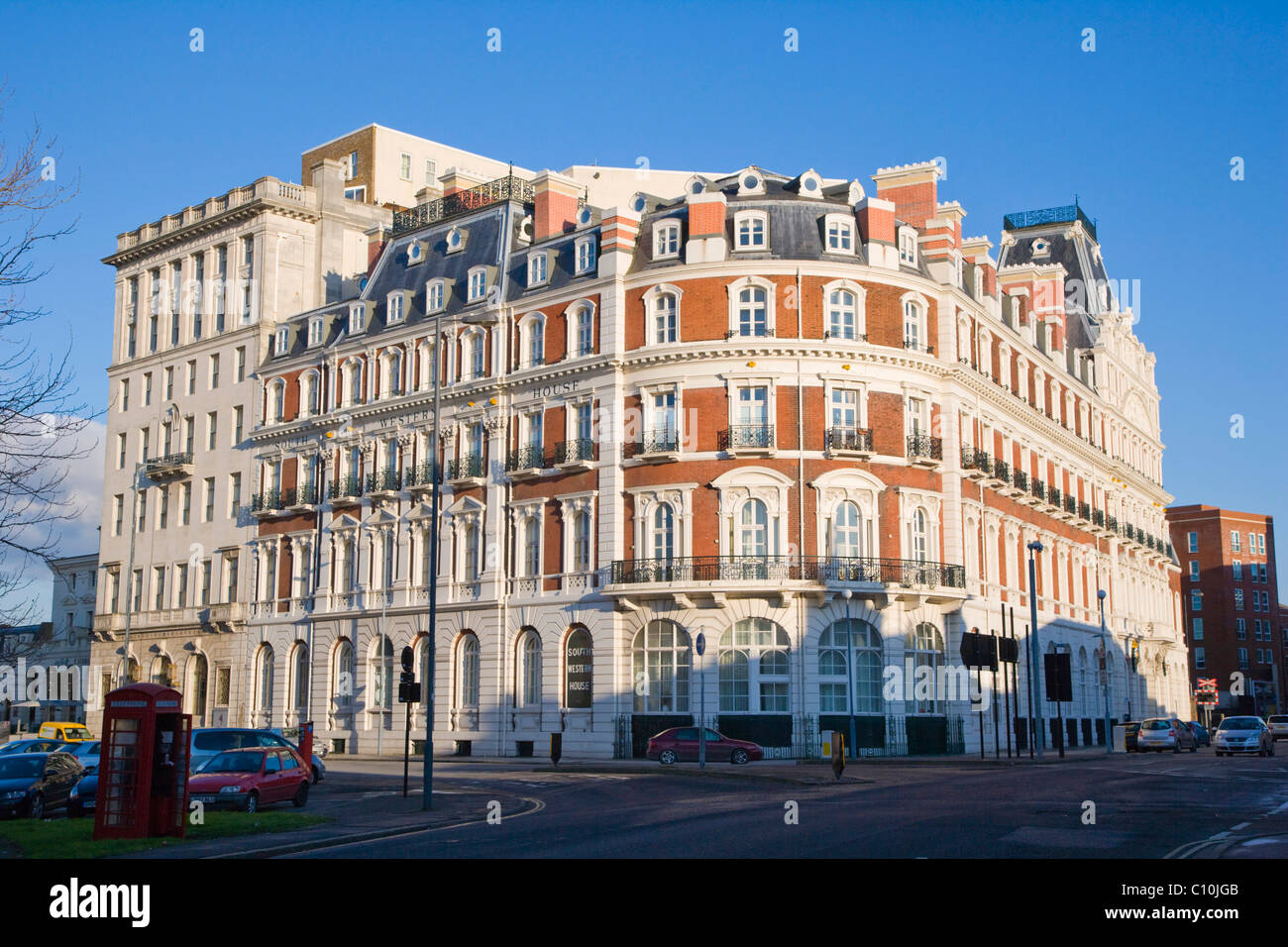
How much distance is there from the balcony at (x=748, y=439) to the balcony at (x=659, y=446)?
181cm

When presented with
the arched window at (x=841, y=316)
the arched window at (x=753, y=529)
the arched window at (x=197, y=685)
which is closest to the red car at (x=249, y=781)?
the arched window at (x=753, y=529)

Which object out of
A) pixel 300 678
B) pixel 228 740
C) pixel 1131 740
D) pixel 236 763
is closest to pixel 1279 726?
pixel 1131 740

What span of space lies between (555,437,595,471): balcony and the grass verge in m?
26.5

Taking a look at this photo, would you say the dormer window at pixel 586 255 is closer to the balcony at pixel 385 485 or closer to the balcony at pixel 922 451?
the balcony at pixel 385 485

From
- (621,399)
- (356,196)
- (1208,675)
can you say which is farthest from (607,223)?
(1208,675)

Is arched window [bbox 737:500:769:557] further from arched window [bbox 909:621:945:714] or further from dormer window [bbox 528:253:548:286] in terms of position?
dormer window [bbox 528:253:548:286]

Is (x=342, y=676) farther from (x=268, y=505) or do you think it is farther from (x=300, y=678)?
(x=268, y=505)

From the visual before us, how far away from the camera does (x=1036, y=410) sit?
63438mm

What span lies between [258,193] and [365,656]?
87.6ft

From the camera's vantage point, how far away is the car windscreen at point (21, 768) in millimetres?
25828

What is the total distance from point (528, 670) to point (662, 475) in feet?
32.2

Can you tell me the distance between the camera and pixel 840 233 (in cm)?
5028

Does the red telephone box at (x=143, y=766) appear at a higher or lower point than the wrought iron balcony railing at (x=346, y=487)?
lower

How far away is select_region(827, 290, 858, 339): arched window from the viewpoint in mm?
49438
